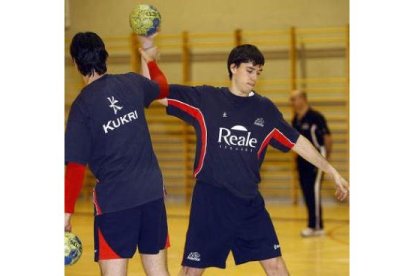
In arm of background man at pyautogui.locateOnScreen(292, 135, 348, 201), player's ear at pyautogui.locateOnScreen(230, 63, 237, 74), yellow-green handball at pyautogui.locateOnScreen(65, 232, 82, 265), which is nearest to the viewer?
yellow-green handball at pyautogui.locateOnScreen(65, 232, 82, 265)

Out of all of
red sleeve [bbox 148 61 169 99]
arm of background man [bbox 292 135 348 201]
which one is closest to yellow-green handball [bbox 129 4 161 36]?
red sleeve [bbox 148 61 169 99]

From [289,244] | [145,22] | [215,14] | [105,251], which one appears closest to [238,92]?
[145,22]

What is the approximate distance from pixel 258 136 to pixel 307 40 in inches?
326

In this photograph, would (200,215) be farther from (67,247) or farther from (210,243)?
(67,247)

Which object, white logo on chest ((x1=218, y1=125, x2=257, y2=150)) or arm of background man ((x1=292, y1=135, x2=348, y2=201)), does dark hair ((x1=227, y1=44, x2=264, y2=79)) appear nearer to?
white logo on chest ((x1=218, y1=125, x2=257, y2=150))

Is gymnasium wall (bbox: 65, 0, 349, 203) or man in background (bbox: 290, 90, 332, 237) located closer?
man in background (bbox: 290, 90, 332, 237)

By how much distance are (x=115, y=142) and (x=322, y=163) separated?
4.55ft

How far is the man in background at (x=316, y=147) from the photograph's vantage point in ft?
32.5

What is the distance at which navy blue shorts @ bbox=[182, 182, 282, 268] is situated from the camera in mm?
5047

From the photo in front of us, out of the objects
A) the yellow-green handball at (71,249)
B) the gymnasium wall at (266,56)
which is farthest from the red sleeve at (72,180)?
the gymnasium wall at (266,56)

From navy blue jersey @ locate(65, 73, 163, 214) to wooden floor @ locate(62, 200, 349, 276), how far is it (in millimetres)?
3060

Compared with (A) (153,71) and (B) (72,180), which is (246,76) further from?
(B) (72,180)

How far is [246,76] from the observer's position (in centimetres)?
505
